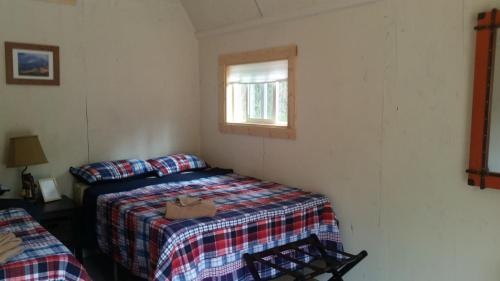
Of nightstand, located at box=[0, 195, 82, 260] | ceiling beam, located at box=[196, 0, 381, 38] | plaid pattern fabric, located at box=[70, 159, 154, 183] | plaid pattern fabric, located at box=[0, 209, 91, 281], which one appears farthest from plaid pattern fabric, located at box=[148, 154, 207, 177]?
plaid pattern fabric, located at box=[0, 209, 91, 281]

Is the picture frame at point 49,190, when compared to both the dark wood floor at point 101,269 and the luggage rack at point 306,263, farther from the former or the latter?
the luggage rack at point 306,263

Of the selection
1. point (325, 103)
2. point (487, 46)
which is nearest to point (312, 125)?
point (325, 103)

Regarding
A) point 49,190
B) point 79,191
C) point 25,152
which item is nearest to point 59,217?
point 49,190

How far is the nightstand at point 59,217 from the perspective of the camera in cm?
299

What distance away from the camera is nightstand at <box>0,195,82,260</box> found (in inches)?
118

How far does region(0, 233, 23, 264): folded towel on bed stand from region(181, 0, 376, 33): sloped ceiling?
2442 mm

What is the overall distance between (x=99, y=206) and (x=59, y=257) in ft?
4.46

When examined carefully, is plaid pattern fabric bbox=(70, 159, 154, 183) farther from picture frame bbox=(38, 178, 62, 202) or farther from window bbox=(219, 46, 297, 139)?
window bbox=(219, 46, 297, 139)

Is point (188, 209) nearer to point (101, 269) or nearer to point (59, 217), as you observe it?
point (59, 217)

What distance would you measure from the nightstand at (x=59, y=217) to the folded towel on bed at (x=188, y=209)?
1.06 metres

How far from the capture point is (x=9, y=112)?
3312 millimetres

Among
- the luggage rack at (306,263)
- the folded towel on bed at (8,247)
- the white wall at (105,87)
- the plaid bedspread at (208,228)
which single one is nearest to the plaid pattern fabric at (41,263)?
the folded towel on bed at (8,247)

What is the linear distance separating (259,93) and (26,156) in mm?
1997

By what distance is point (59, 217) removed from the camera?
306 cm
